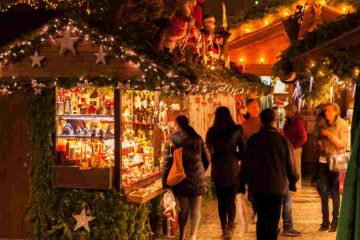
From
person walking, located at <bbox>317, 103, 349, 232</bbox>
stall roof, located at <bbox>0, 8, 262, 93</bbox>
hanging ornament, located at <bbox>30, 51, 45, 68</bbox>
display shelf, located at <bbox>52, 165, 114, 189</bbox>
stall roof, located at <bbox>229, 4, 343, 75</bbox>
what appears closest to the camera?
stall roof, located at <bbox>0, 8, 262, 93</bbox>

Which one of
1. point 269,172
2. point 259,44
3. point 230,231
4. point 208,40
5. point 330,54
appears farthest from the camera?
point 259,44

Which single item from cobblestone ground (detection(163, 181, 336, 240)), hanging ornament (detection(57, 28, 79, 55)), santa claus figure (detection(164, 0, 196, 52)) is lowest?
cobblestone ground (detection(163, 181, 336, 240))

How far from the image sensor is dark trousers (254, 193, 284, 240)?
6.80m

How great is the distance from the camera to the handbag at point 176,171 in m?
7.74

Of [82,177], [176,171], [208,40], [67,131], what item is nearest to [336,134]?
[176,171]

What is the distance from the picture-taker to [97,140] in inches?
305

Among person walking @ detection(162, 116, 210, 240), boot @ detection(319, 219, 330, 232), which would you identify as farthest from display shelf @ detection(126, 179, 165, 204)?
boot @ detection(319, 219, 330, 232)

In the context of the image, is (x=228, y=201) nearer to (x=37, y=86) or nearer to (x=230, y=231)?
(x=230, y=231)

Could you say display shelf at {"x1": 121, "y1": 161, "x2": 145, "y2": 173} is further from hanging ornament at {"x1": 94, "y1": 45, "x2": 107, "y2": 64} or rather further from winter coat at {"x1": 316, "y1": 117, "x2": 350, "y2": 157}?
winter coat at {"x1": 316, "y1": 117, "x2": 350, "y2": 157}

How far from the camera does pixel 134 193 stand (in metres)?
7.75

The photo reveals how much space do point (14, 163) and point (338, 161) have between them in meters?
4.73

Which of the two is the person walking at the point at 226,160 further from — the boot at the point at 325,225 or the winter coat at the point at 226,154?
the boot at the point at 325,225

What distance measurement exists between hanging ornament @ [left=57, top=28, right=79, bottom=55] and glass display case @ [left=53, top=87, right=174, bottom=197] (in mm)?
531

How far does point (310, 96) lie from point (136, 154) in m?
3.01
